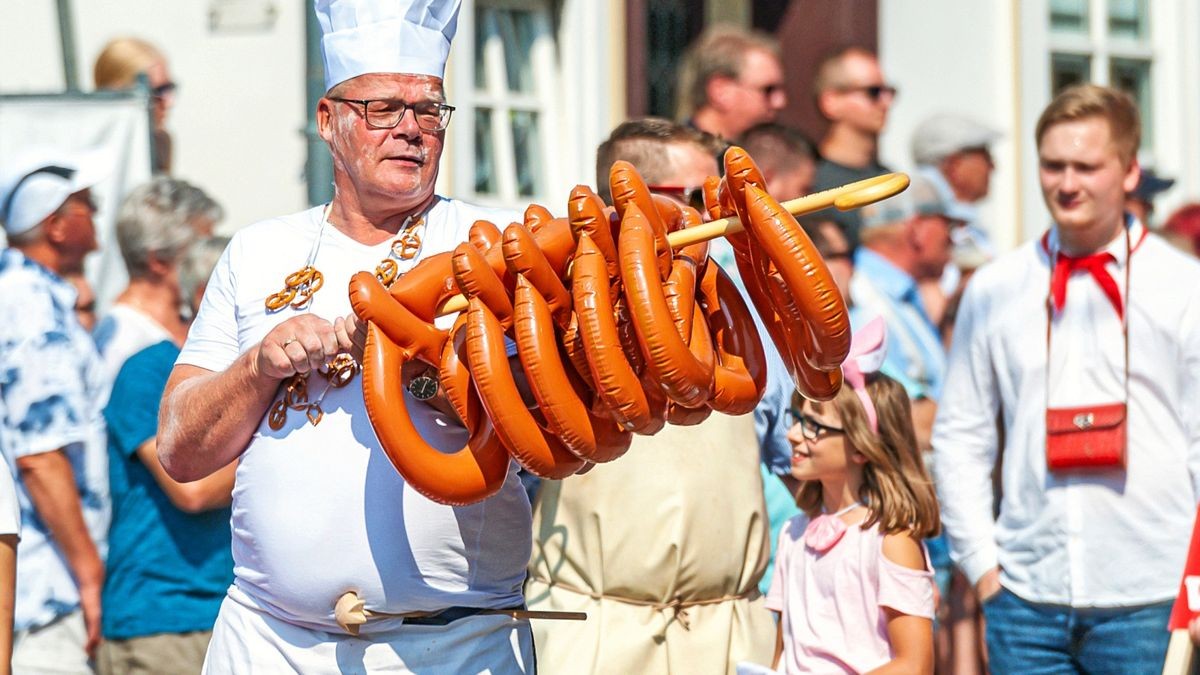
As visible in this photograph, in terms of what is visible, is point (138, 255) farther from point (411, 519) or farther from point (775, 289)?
point (775, 289)

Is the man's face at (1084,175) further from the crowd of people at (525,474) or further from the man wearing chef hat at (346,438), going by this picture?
the man wearing chef hat at (346,438)

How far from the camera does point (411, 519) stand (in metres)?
3.14

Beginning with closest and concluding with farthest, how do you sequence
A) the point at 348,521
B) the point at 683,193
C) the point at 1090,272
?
the point at 348,521
the point at 683,193
the point at 1090,272

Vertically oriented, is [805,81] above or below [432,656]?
above

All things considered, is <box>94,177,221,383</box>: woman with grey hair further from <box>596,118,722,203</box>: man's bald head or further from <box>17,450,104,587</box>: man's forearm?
<box>596,118,722,203</box>: man's bald head

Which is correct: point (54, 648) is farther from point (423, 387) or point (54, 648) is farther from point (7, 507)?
point (423, 387)

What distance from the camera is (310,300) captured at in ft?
10.7

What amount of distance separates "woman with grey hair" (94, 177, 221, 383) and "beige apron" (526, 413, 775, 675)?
64.8 inches

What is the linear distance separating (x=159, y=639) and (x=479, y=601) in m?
1.81

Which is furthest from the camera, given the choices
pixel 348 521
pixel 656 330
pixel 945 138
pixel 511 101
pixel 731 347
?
pixel 945 138

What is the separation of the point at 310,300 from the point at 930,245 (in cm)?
438

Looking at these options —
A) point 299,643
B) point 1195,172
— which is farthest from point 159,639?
point 1195,172

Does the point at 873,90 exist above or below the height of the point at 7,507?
above

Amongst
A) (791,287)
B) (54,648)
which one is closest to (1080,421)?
(791,287)
